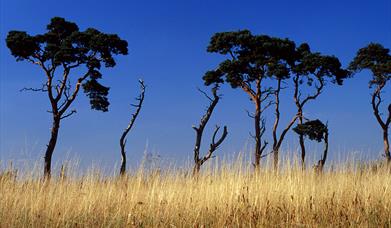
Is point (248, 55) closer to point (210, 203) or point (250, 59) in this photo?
point (250, 59)

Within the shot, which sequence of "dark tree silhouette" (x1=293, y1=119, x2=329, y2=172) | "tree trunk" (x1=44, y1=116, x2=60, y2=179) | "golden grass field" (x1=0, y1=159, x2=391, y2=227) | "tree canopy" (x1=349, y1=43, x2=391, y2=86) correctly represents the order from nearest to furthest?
"golden grass field" (x1=0, y1=159, x2=391, y2=227) < "tree trunk" (x1=44, y1=116, x2=60, y2=179) < "dark tree silhouette" (x1=293, y1=119, x2=329, y2=172) < "tree canopy" (x1=349, y1=43, x2=391, y2=86)

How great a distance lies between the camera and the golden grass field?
6535 mm

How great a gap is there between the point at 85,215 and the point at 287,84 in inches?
702

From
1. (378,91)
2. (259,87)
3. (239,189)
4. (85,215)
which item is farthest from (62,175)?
(378,91)

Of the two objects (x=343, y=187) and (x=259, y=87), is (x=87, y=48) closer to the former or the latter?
(x=259, y=87)

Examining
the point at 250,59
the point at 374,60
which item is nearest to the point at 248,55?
the point at 250,59

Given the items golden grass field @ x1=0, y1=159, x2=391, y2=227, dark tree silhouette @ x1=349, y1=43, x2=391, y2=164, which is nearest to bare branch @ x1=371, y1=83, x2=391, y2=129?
dark tree silhouette @ x1=349, y1=43, x2=391, y2=164

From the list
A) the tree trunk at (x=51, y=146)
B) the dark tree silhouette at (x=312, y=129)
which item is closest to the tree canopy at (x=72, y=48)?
the tree trunk at (x=51, y=146)

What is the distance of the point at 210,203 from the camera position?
7625 millimetres

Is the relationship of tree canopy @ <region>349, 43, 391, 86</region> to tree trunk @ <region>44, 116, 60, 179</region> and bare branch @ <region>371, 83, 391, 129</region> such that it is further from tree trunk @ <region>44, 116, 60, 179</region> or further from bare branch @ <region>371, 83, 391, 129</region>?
tree trunk @ <region>44, 116, 60, 179</region>

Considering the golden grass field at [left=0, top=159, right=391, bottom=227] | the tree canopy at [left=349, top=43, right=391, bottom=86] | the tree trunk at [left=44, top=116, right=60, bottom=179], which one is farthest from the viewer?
the tree canopy at [left=349, top=43, right=391, bottom=86]

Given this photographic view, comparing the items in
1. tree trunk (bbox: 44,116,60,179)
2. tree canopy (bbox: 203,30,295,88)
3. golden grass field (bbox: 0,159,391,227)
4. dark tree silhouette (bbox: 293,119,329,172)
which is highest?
tree canopy (bbox: 203,30,295,88)

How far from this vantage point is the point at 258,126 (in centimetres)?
2125

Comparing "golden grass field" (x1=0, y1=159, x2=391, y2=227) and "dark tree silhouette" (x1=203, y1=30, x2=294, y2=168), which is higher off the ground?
"dark tree silhouette" (x1=203, y1=30, x2=294, y2=168)
